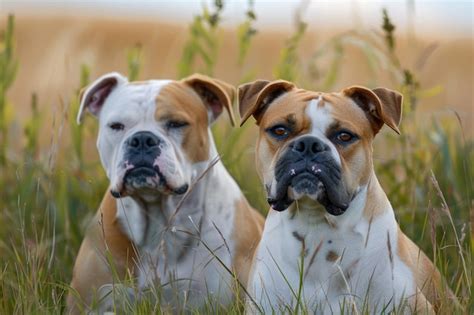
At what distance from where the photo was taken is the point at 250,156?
26.2 ft

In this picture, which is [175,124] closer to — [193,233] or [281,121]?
[193,233]

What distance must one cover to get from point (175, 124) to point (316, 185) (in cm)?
134

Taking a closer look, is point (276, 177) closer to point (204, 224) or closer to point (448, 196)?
point (204, 224)

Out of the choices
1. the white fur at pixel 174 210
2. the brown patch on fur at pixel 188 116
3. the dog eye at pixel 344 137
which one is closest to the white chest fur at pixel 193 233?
the white fur at pixel 174 210

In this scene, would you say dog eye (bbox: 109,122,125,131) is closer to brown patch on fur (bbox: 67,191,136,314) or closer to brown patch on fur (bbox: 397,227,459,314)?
brown patch on fur (bbox: 67,191,136,314)

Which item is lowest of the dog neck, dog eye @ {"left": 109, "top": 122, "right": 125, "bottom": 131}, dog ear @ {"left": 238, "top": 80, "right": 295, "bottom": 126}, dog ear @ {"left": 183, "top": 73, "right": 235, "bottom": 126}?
the dog neck

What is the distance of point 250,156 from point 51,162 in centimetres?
230

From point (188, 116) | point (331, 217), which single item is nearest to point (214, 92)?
point (188, 116)

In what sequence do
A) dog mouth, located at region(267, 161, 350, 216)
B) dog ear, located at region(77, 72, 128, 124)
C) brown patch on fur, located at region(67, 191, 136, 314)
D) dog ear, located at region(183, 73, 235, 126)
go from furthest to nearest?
dog ear, located at region(77, 72, 128, 124) → dog ear, located at region(183, 73, 235, 126) → brown patch on fur, located at region(67, 191, 136, 314) → dog mouth, located at region(267, 161, 350, 216)

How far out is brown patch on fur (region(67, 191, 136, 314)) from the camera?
5887mm

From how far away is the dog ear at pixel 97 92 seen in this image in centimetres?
629

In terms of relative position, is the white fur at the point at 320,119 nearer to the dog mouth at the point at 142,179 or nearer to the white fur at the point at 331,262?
the white fur at the point at 331,262

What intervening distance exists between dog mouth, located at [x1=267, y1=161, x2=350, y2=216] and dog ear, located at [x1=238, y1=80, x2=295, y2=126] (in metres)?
0.54

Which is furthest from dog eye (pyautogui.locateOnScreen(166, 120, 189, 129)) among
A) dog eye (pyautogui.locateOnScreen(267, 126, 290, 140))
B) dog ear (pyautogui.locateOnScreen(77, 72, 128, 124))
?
dog eye (pyautogui.locateOnScreen(267, 126, 290, 140))
